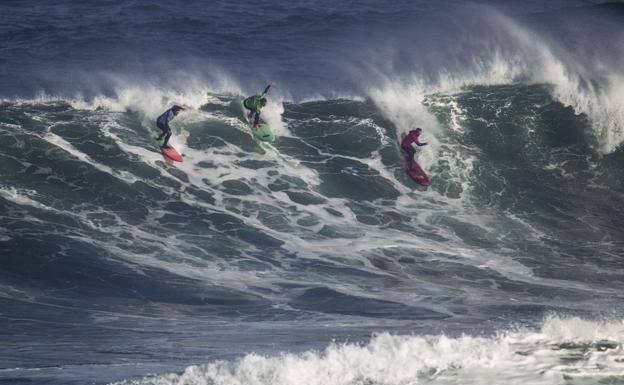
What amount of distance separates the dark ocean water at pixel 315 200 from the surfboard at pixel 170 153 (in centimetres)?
20

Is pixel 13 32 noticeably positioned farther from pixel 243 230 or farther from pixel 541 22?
pixel 541 22

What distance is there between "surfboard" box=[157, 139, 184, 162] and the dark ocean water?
20cm

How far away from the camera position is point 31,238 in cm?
1866

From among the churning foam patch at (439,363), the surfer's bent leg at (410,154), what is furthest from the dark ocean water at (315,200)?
the surfer's bent leg at (410,154)

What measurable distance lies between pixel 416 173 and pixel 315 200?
318 cm

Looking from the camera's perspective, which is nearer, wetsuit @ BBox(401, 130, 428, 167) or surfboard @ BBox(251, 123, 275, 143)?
wetsuit @ BBox(401, 130, 428, 167)

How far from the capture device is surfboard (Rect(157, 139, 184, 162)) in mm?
23098

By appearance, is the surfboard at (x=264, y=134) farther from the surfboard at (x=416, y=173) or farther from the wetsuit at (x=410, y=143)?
the surfboard at (x=416, y=173)

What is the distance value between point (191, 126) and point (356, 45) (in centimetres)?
1015

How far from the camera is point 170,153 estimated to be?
23203 mm

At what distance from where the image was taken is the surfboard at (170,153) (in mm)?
23098

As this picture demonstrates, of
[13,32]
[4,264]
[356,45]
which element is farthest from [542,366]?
[13,32]

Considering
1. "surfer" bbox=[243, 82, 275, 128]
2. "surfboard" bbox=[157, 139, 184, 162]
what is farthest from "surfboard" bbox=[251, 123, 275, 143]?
"surfboard" bbox=[157, 139, 184, 162]

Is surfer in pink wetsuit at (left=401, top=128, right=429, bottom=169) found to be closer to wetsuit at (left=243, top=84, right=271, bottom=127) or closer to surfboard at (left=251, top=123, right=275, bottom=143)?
surfboard at (left=251, top=123, right=275, bottom=143)
